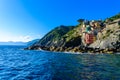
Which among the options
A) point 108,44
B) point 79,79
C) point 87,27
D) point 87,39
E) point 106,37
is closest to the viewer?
point 79,79

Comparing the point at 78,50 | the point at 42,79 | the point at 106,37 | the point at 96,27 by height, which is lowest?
the point at 42,79

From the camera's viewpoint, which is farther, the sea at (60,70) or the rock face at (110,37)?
the rock face at (110,37)

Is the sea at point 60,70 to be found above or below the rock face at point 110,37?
below

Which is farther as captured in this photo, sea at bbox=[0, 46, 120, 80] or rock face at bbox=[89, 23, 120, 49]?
rock face at bbox=[89, 23, 120, 49]

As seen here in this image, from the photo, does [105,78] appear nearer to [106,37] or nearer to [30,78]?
[30,78]

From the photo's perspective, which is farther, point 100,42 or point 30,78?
point 100,42

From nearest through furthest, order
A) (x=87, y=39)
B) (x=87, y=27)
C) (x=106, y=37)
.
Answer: (x=106, y=37), (x=87, y=39), (x=87, y=27)

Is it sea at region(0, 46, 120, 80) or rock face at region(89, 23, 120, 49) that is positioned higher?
rock face at region(89, 23, 120, 49)

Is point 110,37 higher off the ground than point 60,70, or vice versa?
point 110,37

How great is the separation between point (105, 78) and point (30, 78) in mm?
13311

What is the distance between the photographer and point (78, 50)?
141 m

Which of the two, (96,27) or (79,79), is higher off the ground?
(96,27)

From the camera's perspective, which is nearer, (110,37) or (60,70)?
(60,70)

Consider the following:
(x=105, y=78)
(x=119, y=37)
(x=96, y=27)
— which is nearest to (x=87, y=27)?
(x=96, y=27)
